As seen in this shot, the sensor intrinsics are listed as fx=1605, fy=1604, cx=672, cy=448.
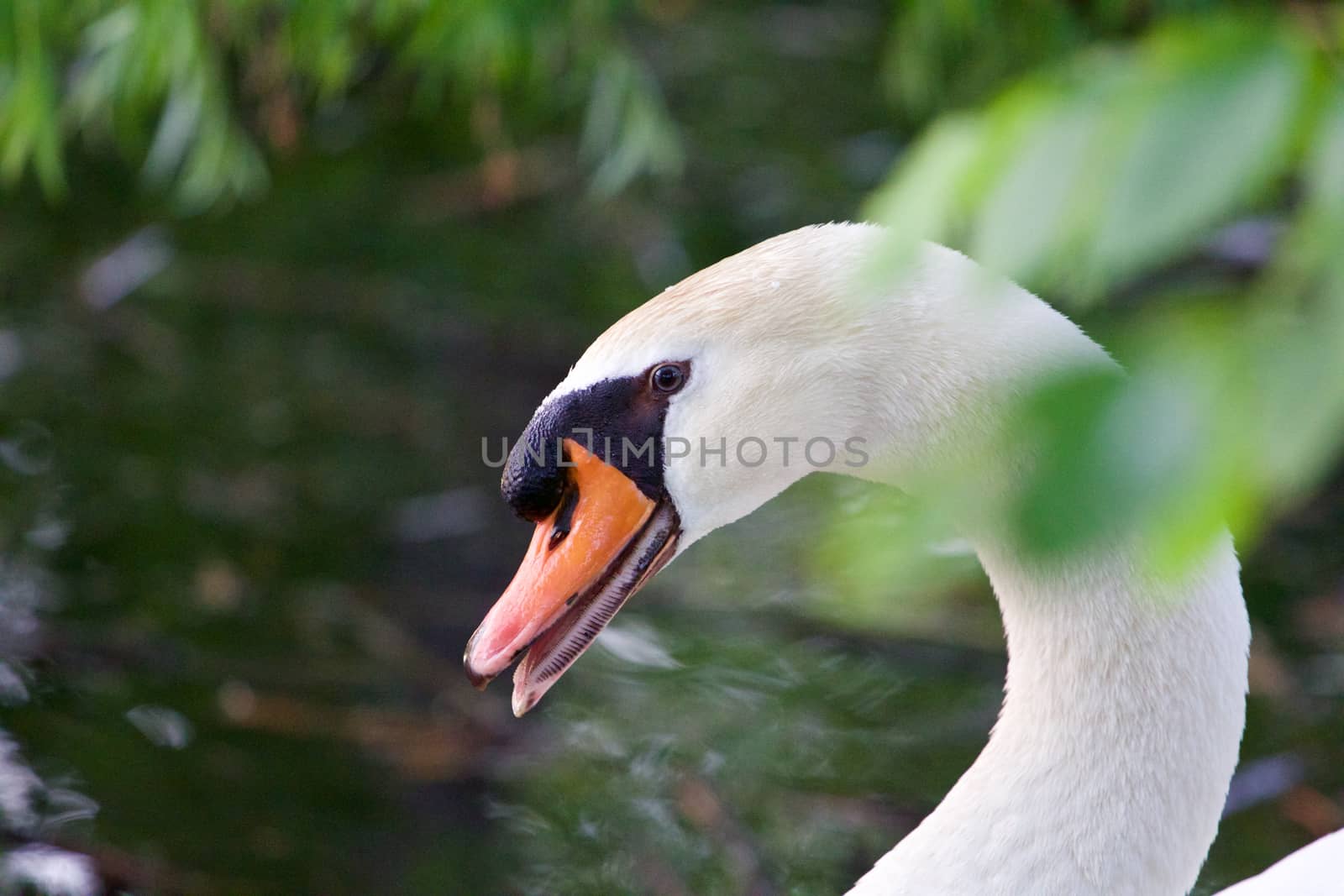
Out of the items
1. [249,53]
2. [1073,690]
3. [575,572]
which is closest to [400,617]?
[249,53]

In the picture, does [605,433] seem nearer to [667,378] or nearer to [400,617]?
[667,378]

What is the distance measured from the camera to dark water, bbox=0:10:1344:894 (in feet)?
8.36

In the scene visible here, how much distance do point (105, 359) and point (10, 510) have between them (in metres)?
0.74

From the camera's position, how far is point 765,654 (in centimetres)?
304

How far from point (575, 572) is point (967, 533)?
385 mm

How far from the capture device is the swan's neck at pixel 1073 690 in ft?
4.81

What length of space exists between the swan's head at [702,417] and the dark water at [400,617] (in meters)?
0.27

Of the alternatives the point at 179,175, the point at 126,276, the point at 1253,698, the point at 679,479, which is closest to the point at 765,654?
the point at 1253,698

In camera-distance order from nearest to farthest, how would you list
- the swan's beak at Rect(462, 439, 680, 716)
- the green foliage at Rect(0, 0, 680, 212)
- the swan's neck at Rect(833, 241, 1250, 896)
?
1. the swan's neck at Rect(833, 241, 1250, 896)
2. the swan's beak at Rect(462, 439, 680, 716)
3. the green foliage at Rect(0, 0, 680, 212)

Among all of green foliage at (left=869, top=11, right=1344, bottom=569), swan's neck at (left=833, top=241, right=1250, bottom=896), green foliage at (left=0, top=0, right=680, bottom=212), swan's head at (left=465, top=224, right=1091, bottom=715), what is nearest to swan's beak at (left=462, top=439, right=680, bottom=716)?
swan's head at (left=465, top=224, right=1091, bottom=715)

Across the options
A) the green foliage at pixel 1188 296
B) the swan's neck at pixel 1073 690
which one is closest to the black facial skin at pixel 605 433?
the swan's neck at pixel 1073 690

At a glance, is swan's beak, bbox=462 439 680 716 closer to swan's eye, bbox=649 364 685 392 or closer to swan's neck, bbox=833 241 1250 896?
swan's eye, bbox=649 364 685 392

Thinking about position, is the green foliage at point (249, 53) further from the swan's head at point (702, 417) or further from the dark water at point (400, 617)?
the swan's head at point (702, 417)

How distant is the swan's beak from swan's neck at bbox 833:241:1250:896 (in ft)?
0.84
